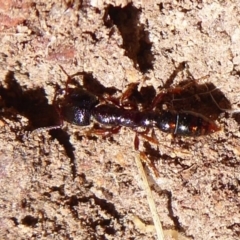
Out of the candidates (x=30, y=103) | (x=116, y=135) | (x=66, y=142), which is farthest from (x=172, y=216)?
(x=30, y=103)

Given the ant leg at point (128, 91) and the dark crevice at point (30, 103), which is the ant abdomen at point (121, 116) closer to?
the ant leg at point (128, 91)

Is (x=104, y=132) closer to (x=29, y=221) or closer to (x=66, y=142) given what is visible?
(x=66, y=142)

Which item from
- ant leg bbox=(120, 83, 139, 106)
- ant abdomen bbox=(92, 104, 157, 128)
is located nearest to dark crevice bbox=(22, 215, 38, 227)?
ant abdomen bbox=(92, 104, 157, 128)

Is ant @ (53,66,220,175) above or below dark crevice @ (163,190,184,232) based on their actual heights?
above

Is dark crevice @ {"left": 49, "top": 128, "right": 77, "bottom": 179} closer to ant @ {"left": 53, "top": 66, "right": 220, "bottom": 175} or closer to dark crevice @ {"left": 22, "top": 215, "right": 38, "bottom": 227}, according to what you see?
ant @ {"left": 53, "top": 66, "right": 220, "bottom": 175}

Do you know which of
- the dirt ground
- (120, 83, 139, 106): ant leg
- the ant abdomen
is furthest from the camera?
the ant abdomen

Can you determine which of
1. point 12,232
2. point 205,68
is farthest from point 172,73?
point 12,232

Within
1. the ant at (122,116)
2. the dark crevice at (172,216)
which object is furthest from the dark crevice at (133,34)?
the dark crevice at (172,216)
